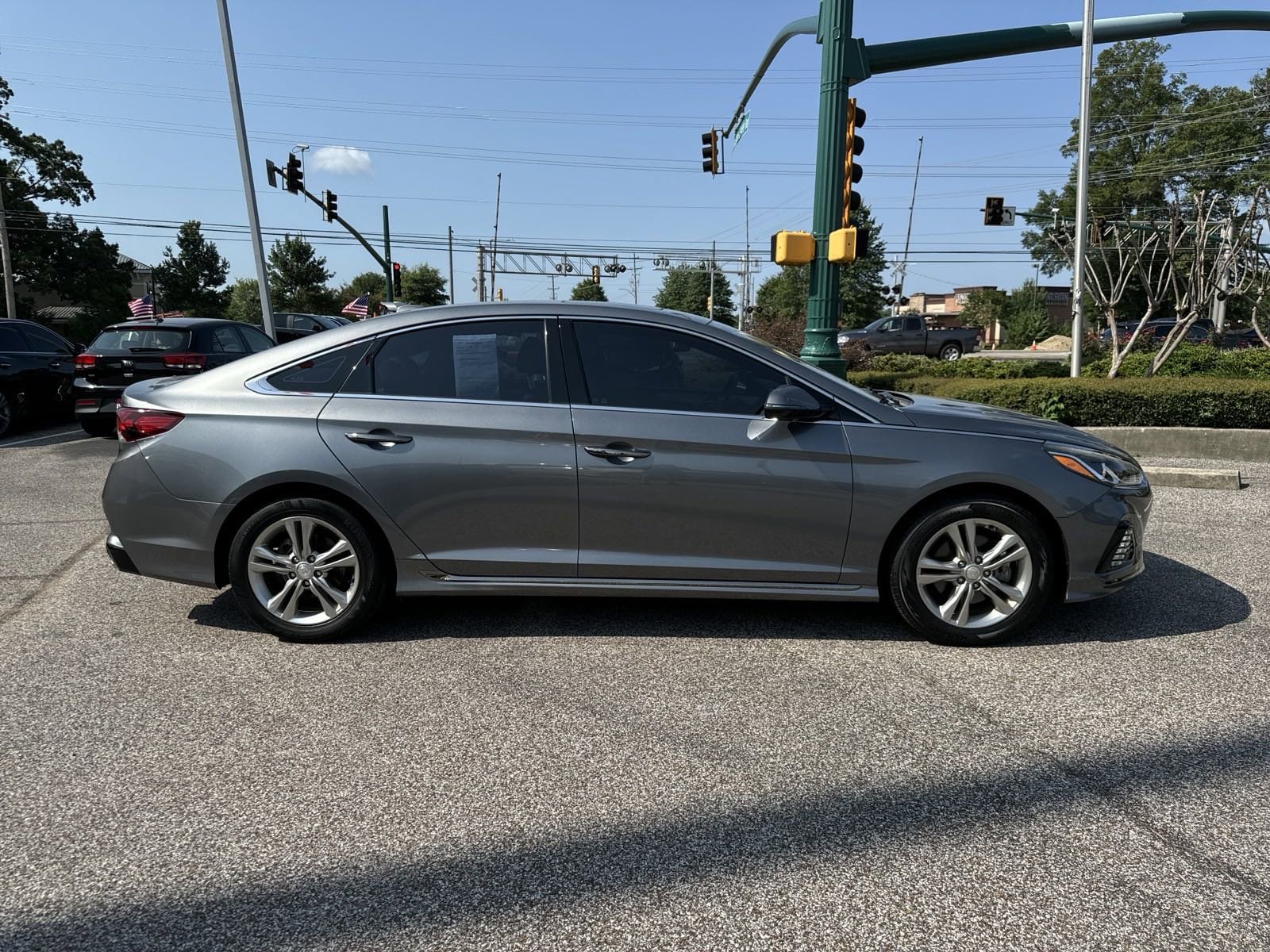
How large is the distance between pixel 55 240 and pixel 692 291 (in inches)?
2690

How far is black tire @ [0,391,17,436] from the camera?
39.7ft

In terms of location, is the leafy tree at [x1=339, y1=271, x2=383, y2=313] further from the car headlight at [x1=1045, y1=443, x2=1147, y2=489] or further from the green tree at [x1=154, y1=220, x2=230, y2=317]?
the car headlight at [x1=1045, y1=443, x2=1147, y2=489]

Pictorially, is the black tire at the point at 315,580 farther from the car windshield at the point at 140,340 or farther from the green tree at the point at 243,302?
the green tree at the point at 243,302

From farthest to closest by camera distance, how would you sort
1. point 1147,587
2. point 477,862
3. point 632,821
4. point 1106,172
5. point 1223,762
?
point 1106,172 → point 1147,587 → point 1223,762 → point 632,821 → point 477,862

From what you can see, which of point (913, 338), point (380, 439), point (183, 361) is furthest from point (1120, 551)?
point (913, 338)

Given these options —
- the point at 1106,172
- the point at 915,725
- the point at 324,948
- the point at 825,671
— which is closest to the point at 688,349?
the point at 825,671

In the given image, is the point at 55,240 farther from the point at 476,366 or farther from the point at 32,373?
the point at 476,366

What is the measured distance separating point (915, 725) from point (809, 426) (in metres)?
1.45

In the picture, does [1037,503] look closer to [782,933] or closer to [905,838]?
[905,838]

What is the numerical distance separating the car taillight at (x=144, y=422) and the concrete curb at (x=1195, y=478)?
7.87 metres

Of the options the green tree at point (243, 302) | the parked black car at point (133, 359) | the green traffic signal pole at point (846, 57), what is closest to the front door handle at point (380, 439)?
the green traffic signal pole at point (846, 57)

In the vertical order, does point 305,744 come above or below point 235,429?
below

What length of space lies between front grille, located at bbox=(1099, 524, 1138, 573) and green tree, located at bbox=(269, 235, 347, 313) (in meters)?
Result: 63.8

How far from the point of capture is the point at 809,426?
427cm
